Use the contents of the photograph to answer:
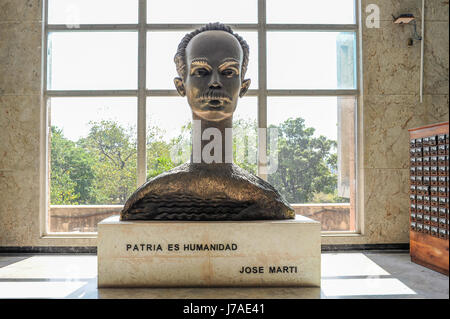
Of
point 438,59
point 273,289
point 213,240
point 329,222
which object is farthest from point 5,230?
point 438,59

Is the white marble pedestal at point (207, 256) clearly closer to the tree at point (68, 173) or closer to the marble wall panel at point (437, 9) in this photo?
the marble wall panel at point (437, 9)

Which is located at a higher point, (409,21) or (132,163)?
(409,21)

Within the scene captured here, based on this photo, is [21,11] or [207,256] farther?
[21,11]

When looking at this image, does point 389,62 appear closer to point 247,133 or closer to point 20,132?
point 247,133

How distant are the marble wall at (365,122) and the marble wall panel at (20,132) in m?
0.02

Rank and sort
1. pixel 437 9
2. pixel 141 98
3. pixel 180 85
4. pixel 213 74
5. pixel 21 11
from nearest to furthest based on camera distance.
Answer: pixel 437 9 → pixel 213 74 → pixel 180 85 → pixel 21 11 → pixel 141 98

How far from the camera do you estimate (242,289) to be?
10.0 ft

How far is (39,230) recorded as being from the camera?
220 inches

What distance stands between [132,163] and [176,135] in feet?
2.68

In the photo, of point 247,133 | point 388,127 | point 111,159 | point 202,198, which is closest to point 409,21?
point 388,127

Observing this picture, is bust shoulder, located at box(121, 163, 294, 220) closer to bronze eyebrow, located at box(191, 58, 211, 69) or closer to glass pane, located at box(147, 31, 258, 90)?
bronze eyebrow, located at box(191, 58, 211, 69)

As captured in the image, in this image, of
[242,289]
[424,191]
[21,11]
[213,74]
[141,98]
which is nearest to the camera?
[242,289]

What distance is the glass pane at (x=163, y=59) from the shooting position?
5785 millimetres

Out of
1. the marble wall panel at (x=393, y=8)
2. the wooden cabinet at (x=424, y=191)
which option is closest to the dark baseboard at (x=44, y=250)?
the wooden cabinet at (x=424, y=191)
